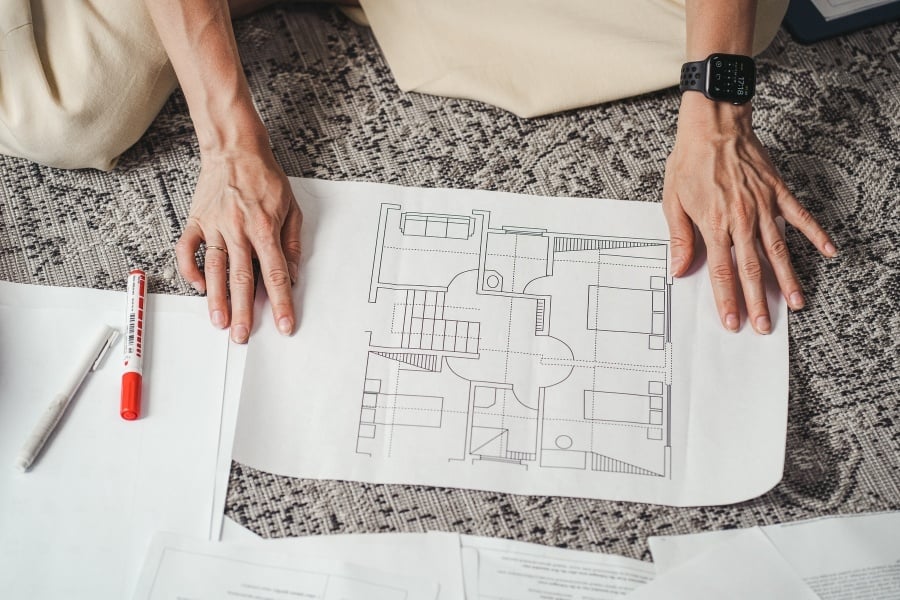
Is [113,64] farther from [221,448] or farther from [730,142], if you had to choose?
[730,142]

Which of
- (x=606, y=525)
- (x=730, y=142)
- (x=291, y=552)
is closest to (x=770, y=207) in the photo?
(x=730, y=142)

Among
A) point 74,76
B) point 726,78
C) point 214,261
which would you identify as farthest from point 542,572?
point 74,76

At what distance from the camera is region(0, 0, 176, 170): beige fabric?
0.96 meters

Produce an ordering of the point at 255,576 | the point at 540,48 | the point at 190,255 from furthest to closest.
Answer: the point at 540,48 → the point at 190,255 → the point at 255,576

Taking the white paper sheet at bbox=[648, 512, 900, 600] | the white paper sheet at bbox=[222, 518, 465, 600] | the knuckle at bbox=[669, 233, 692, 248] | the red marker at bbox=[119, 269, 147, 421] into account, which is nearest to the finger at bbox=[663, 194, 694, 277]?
the knuckle at bbox=[669, 233, 692, 248]

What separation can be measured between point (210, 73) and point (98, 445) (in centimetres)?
45

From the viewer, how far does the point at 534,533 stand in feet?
2.85

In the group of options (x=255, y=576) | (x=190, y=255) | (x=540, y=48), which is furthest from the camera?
(x=540, y=48)

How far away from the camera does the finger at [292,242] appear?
95 cm

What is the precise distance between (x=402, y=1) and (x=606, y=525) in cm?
72

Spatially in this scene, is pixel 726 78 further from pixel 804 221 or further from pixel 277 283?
pixel 277 283

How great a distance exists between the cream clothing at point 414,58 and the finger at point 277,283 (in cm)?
26

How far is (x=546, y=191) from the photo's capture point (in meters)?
1.02

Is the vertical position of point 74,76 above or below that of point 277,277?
above
